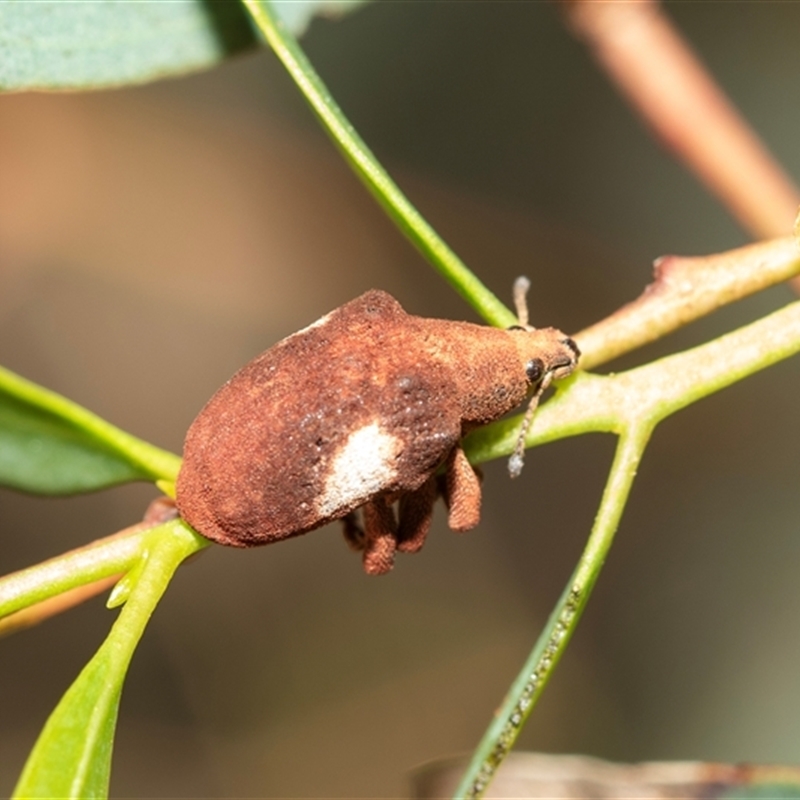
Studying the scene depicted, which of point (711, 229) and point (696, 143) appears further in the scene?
point (711, 229)

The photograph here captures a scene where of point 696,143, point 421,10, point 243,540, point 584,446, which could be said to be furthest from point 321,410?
point 421,10

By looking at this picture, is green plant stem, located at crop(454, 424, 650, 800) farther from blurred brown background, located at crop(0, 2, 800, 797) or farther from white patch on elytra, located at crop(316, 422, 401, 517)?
blurred brown background, located at crop(0, 2, 800, 797)

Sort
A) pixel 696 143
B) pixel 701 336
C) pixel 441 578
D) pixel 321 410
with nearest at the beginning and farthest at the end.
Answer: pixel 321 410
pixel 696 143
pixel 701 336
pixel 441 578

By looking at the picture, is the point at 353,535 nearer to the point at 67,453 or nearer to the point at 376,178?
the point at 67,453

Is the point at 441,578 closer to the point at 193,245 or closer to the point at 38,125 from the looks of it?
the point at 193,245

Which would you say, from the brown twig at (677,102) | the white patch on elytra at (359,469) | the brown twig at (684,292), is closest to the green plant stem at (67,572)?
the white patch on elytra at (359,469)

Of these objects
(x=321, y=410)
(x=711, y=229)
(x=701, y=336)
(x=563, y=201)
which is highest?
(x=563, y=201)

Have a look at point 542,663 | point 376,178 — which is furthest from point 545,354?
point 542,663
